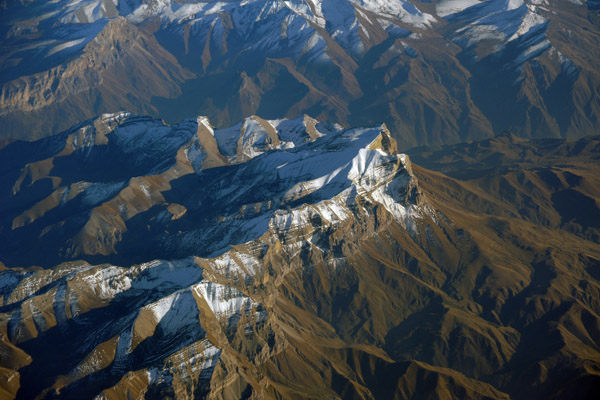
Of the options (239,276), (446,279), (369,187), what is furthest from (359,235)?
(239,276)

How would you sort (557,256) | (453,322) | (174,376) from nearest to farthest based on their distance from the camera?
(174,376) < (453,322) < (557,256)

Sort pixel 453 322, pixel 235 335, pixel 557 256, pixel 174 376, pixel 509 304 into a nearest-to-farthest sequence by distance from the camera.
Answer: pixel 174 376
pixel 235 335
pixel 453 322
pixel 509 304
pixel 557 256

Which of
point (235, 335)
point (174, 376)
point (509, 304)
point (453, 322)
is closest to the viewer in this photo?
point (174, 376)

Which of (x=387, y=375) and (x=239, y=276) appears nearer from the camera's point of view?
(x=387, y=375)

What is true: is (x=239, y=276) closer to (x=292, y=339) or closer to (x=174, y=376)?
(x=292, y=339)

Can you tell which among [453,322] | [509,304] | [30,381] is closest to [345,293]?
[453,322]

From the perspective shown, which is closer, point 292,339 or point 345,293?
point 292,339

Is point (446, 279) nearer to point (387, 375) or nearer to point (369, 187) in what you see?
point (369, 187)

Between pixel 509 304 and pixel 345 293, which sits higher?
pixel 345 293

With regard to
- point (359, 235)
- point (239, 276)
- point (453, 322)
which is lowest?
point (453, 322)
